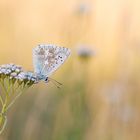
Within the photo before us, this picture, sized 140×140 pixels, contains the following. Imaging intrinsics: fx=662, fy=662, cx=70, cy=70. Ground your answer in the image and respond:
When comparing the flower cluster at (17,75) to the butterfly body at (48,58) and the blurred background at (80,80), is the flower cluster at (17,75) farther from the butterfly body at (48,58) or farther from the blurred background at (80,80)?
the blurred background at (80,80)

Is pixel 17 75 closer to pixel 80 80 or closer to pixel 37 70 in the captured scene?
pixel 37 70

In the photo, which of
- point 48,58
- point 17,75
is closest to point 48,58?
point 48,58

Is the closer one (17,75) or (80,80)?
(17,75)

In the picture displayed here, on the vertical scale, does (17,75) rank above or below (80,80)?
below

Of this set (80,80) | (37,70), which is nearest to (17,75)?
(37,70)

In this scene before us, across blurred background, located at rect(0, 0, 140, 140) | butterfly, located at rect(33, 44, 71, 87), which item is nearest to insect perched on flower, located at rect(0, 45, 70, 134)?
butterfly, located at rect(33, 44, 71, 87)

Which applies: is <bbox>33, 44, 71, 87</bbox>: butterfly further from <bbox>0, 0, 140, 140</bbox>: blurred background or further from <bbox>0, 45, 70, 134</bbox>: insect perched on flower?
<bbox>0, 0, 140, 140</bbox>: blurred background
